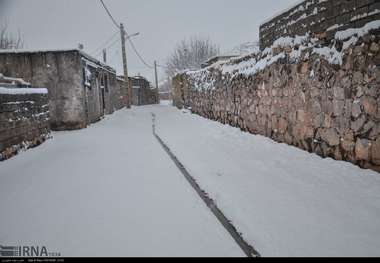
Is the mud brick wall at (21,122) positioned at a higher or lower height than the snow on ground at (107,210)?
higher

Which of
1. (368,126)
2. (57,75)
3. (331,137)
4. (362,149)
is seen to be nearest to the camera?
(368,126)

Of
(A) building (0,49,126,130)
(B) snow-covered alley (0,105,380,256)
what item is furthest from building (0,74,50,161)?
(A) building (0,49,126,130)

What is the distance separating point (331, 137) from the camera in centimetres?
511

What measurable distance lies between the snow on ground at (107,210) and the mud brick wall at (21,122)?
845 mm

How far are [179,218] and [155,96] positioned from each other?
47366mm

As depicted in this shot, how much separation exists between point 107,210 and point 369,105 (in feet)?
12.1

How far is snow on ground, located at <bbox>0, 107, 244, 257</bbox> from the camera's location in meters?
2.65

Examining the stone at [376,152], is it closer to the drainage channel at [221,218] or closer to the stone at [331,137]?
the stone at [331,137]

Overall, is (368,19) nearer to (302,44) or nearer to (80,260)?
(302,44)

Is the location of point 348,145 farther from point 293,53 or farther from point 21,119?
point 21,119

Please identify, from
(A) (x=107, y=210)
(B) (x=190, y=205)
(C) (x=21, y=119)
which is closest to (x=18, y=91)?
(C) (x=21, y=119)

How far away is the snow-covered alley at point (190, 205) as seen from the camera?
8.58 feet

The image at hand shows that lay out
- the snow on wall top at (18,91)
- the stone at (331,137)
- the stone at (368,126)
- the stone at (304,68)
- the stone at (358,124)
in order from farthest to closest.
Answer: the snow on wall top at (18,91) < the stone at (304,68) < the stone at (331,137) < the stone at (358,124) < the stone at (368,126)

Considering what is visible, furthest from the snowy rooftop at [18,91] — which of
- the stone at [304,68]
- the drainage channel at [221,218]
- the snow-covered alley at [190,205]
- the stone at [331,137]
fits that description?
the stone at [331,137]
